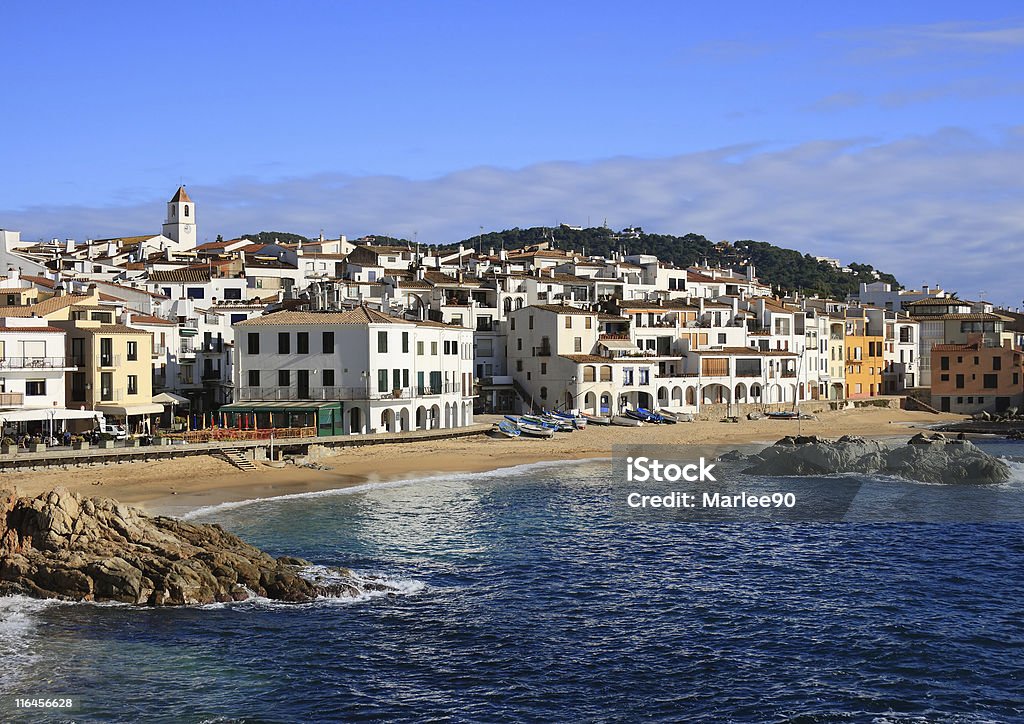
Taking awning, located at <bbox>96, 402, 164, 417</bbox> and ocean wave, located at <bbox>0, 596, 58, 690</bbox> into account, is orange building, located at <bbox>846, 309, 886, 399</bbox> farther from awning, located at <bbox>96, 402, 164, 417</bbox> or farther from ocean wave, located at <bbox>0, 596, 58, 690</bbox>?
Result: ocean wave, located at <bbox>0, 596, 58, 690</bbox>

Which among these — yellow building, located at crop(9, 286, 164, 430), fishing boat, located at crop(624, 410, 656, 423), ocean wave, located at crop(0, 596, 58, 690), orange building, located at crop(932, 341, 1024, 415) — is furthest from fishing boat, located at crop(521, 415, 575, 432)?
ocean wave, located at crop(0, 596, 58, 690)

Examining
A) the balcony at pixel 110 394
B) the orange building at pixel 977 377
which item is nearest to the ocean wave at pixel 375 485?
the balcony at pixel 110 394

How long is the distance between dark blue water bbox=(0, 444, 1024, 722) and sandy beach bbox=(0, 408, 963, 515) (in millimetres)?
9863

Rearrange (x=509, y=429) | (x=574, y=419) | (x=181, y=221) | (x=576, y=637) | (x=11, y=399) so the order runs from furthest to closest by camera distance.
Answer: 1. (x=181, y=221)
2. (x=574, y=419)
3. (x=509, y=429)
4. (x=11, y=399)
5. (x=576, y=637)

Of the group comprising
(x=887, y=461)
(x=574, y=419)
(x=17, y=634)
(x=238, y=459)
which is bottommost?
(x=17, y=634)

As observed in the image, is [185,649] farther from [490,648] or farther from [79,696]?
[490,648]

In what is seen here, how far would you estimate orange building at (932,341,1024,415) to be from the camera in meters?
107

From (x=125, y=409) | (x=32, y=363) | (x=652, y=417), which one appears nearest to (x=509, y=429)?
(x=652, y=417)

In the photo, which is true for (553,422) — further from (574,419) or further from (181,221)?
(181,221)

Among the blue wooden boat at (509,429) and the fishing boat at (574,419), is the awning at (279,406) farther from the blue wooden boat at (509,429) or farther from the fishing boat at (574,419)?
the fishing boat at (574,419)

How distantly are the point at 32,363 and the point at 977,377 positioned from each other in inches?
3425

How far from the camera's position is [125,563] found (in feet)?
112

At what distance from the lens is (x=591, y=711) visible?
25203 millimetres

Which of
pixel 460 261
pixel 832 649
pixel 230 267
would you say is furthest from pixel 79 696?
pixel 460 261
